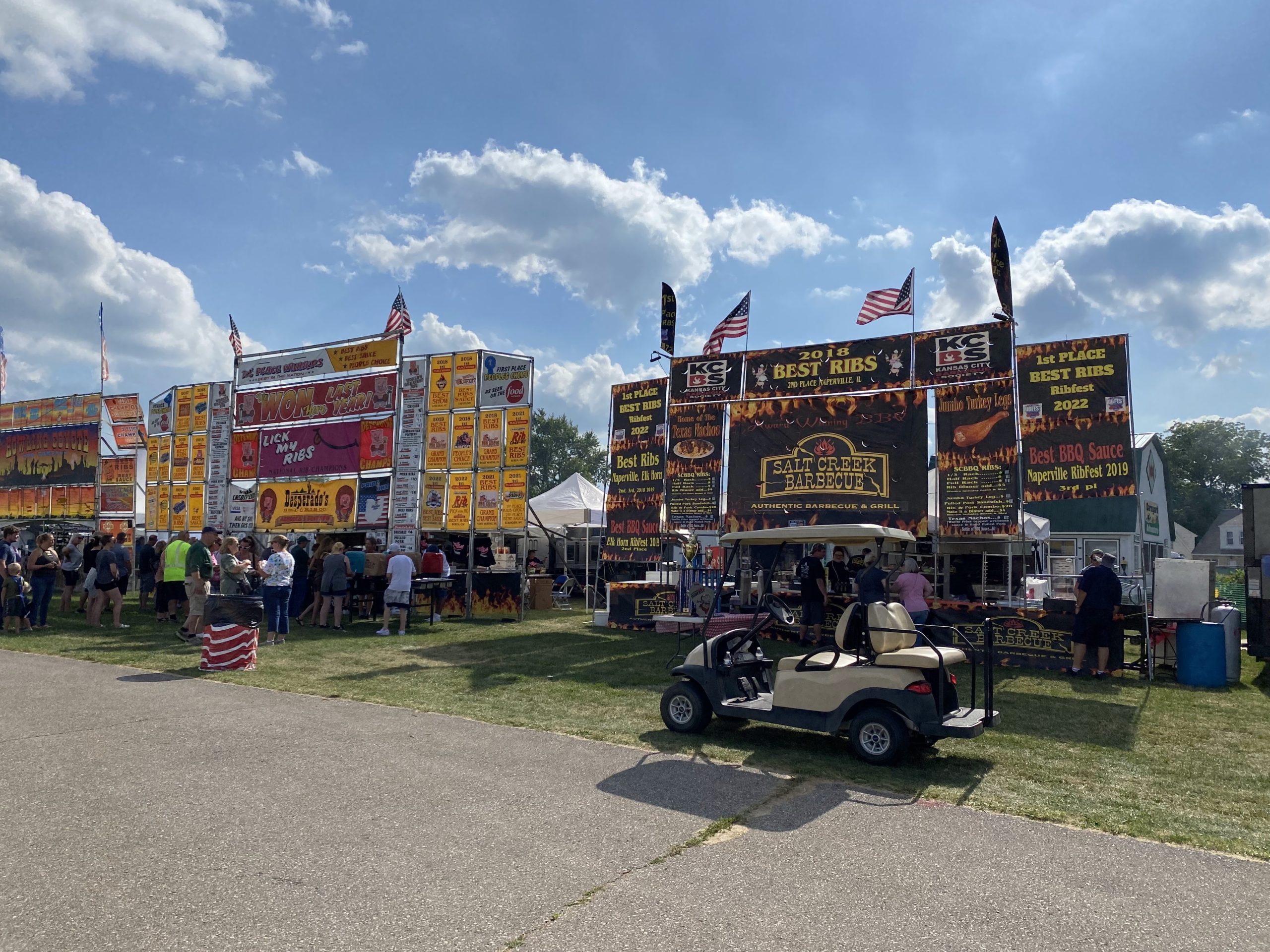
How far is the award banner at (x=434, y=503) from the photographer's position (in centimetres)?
1834

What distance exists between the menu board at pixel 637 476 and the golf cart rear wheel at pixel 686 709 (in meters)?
9.88

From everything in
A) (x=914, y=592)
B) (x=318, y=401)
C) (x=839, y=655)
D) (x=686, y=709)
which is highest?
(x=318, y=401)

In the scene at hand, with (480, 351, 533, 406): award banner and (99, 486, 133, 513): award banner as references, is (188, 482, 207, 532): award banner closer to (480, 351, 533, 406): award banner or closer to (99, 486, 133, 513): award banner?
(99, 486, 133, 513): award banner

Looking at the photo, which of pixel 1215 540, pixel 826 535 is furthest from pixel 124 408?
pixel 1215 540

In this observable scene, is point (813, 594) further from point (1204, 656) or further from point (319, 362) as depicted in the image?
point (319, 362)

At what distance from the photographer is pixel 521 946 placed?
3461 mm

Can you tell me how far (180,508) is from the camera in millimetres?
22469

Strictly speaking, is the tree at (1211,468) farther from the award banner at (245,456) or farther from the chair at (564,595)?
the award banner at (245,456)

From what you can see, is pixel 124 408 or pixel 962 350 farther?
pixel 124 408

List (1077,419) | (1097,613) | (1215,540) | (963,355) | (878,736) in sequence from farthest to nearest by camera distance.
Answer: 1. (1215,540)
2. (963,355)
3. (1077,419)
4. (1097,613)
5. (878,736)

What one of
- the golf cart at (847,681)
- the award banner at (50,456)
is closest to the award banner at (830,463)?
the golf cart at (847,681)

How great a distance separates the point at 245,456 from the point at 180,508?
9.25 feet

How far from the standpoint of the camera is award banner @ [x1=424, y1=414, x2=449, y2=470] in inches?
730

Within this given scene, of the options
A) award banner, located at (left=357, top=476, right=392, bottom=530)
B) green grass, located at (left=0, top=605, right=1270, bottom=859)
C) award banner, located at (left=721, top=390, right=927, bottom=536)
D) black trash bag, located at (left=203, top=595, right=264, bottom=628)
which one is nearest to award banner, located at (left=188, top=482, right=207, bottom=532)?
award banner, located at (left=357, top=476, right=392, bottom=530)
